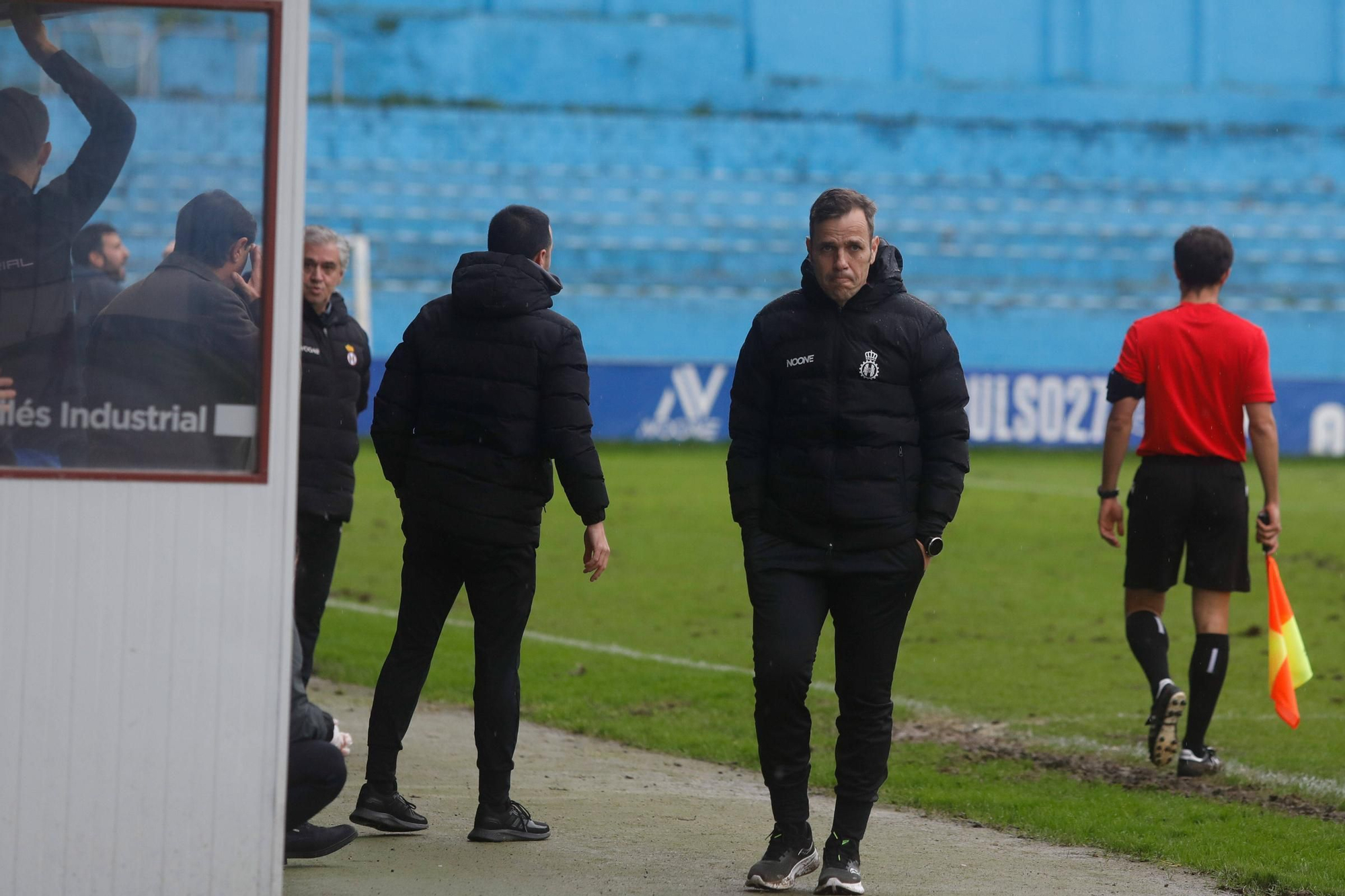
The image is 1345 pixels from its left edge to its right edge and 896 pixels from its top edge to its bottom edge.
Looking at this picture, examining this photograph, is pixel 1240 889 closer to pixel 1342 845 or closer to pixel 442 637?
pixel 1342 845

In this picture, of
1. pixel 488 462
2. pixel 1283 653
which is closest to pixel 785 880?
pixel 488 462

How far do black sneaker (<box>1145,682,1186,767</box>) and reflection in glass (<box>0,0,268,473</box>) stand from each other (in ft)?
13.3

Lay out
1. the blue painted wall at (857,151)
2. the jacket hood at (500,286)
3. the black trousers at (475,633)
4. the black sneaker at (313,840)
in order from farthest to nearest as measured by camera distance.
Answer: the blue painted wall at (857,151), the black trousers at (475,633), the jacket hood at (500,286), the black sneaker at (313,840)

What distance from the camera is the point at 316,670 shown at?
9555mm

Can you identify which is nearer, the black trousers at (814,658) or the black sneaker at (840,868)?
the black sneaker at (840,868)

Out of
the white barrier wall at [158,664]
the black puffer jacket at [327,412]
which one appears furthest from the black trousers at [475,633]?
the white barrier wall at [158,664]

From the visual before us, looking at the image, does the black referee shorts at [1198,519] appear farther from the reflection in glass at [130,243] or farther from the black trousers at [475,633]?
the reflection in glass at [130,243]

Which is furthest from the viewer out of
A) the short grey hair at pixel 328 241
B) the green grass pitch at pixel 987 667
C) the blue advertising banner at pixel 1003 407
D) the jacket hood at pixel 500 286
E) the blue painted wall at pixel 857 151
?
the blue painted wall at pixel 857 151

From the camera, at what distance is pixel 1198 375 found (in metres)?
7.11

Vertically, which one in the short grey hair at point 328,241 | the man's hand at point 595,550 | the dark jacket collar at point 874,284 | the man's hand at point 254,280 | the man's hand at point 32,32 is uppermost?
the man's hand at point 32,32

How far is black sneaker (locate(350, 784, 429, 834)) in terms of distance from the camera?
5691 mm

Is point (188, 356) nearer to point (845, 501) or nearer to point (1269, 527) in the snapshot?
point (845, 501)

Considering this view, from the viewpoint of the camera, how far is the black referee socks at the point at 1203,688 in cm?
716

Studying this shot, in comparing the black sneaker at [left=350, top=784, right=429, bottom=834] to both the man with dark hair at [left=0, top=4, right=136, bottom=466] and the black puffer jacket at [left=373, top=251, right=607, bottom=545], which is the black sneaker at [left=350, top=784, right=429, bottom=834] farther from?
the man with dark hair at [left=0, top=4, right=136, bottom=466]
